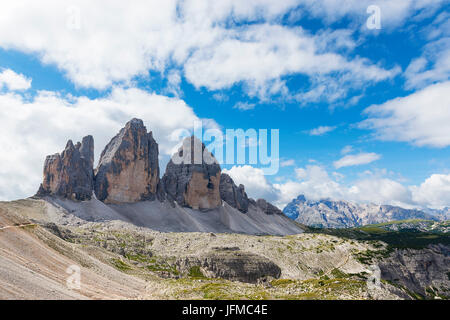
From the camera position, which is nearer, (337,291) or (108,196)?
(337,291)

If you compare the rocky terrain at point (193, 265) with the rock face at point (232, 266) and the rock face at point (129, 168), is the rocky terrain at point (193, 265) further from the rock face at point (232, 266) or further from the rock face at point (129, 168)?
the rock face at point (129, 168)

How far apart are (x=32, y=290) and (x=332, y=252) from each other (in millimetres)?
98926

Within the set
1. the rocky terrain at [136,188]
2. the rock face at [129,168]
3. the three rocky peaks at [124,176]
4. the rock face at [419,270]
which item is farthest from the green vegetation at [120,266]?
the rock face at [129,168]

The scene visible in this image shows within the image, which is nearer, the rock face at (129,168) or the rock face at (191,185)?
the rock face at (129,168)

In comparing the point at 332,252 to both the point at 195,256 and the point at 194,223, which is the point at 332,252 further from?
the point at 194,223

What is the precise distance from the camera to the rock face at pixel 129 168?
155750mm

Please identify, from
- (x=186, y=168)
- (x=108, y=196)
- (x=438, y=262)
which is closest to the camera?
(x=438, y=262)

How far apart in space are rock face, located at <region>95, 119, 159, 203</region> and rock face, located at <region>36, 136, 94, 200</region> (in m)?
7.86

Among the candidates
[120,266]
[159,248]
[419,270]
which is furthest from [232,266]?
[419,270]

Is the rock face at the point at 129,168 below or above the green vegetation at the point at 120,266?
above

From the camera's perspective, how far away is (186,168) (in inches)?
7746
